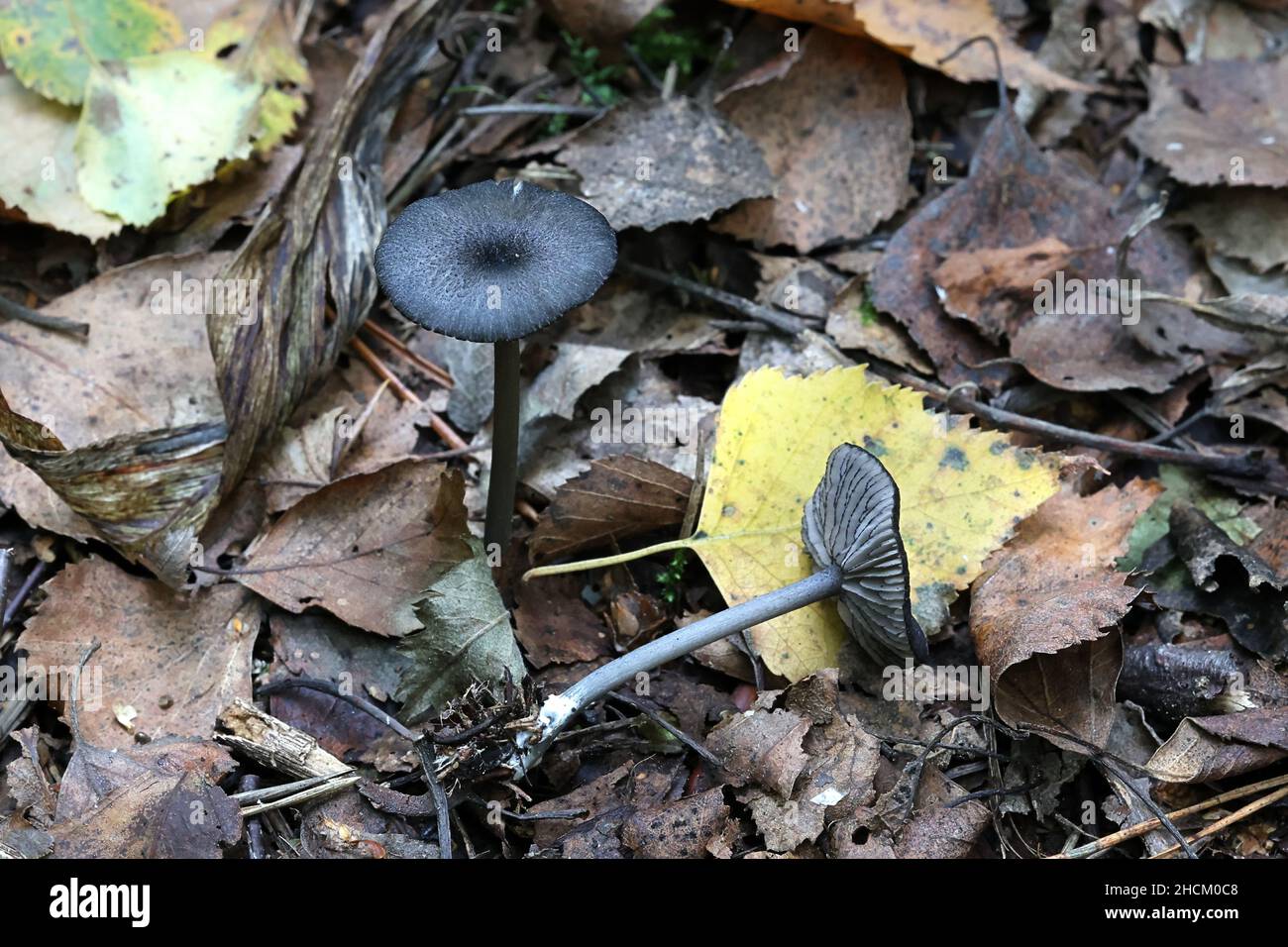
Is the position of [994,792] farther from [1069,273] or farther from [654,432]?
[1069,273]

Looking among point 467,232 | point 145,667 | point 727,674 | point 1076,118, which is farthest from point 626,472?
point 1076,118

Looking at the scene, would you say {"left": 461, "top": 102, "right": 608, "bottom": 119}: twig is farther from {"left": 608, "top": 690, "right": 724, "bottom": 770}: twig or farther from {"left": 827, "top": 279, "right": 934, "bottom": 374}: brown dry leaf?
{"left": 608, "top": 690, "right": 724, "bottom": 770}: twig

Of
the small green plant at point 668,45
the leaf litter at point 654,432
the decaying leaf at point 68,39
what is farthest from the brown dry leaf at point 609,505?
the decaying leaf at point 68,39

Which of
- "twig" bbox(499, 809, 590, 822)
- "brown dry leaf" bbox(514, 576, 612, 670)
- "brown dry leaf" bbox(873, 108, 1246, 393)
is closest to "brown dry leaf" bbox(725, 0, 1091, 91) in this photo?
"brown dry leaf" bbox(873, 108, 1246, 393)

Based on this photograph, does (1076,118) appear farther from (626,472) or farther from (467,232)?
(467,232)

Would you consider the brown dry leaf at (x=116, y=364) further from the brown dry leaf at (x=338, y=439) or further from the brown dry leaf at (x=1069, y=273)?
the brown dry leaf at (x=1069, y=273)

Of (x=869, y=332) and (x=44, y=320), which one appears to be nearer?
(x=44, y=320)

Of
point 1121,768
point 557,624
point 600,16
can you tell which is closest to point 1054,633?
point 1121,768
